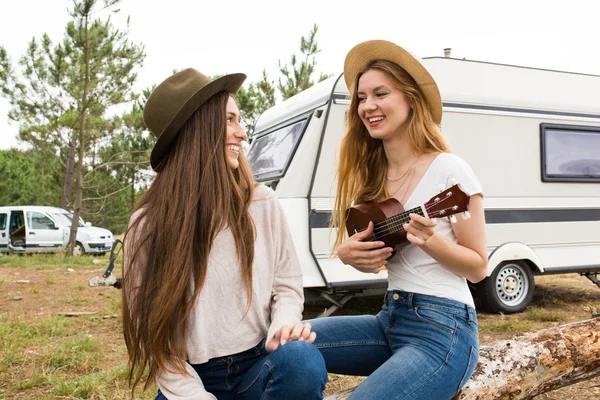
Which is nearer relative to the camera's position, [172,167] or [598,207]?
[172,167]

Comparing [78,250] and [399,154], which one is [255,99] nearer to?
[78,250]

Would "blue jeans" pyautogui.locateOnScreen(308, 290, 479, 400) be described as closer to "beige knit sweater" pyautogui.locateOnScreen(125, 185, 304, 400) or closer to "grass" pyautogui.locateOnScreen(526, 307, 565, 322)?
"beige knit sweater" pyautogui.locateOnScreen(125, 185, 304, 400)

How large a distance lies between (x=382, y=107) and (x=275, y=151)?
11.7 ft

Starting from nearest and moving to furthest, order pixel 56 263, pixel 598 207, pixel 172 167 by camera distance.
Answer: pixel 172 167 < pixel 598 207 < pixel 56 263

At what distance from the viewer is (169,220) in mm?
1761

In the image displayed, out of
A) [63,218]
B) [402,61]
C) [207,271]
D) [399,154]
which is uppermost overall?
[402,61]

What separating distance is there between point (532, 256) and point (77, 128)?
530 inches

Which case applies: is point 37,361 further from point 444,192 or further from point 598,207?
point 598,207

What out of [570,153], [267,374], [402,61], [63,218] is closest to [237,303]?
[267,374]

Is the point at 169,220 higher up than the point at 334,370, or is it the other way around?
the point at 169,220

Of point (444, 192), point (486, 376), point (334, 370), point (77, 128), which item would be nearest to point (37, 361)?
point (334, 370)

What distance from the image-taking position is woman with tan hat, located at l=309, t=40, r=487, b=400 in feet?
5.56

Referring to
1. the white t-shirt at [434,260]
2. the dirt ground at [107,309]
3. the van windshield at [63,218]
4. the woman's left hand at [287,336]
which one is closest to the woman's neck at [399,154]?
the white t-shirt at [434,260]

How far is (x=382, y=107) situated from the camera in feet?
6.45
